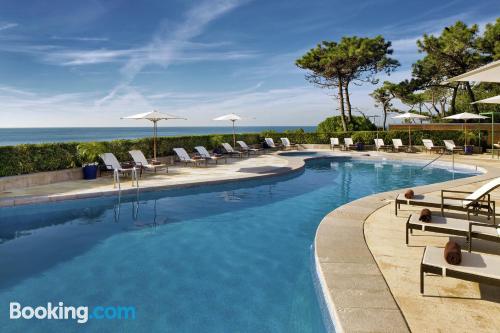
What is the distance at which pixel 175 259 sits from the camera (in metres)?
5.87

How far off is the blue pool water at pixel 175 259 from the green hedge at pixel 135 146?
297 cm

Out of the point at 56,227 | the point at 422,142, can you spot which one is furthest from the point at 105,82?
the point at 56,227

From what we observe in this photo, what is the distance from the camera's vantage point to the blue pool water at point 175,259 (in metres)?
4.10

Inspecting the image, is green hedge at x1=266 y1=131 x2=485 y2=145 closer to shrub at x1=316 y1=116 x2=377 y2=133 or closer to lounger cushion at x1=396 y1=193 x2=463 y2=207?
shrub at x1=316 y1=116 x2=377 y2=133

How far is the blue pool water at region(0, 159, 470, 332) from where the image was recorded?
4098 mm

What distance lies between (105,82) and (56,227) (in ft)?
163

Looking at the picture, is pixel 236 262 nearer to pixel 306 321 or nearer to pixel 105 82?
pixel 306 321

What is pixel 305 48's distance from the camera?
30656mm

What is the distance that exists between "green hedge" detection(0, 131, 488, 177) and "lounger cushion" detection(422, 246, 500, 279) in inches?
472

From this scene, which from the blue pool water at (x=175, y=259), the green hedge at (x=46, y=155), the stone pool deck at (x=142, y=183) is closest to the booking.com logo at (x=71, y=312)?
the blue pool water at (x=175, y=259)

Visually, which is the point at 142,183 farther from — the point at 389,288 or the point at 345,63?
the point at 345,63

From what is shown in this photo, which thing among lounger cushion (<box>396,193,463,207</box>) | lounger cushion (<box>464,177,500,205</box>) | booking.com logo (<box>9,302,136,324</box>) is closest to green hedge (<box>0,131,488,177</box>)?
booking.com logo (<box>9,302,136,324</box>)

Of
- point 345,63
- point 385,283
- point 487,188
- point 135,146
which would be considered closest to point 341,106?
point 345,63

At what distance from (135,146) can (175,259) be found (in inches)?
413
